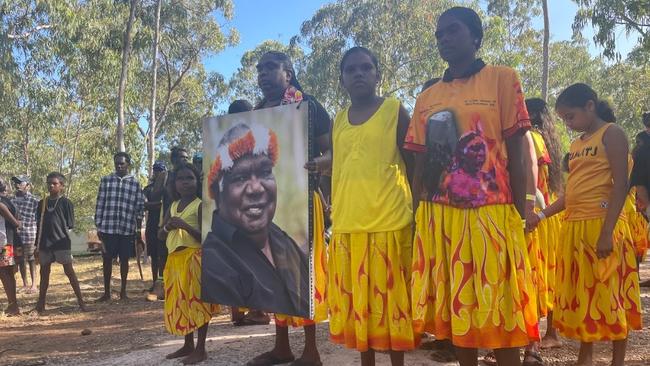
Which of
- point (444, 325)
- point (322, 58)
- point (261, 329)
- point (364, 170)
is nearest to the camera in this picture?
point (444, 325)

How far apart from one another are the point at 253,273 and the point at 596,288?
6.07 feet

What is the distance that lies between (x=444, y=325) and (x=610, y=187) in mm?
1348

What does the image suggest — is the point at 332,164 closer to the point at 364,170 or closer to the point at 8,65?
the point at 364,170

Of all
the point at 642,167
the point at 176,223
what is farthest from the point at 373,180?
the point at 642,167

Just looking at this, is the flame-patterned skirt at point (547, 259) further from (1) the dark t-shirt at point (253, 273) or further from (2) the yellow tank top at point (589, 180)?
(1) the dark t-shirt at point (253, 273)

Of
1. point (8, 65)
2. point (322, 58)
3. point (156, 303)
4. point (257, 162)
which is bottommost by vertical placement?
point (156, 303)

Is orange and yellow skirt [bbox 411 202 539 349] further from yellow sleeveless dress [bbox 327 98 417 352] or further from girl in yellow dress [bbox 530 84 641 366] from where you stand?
girl in yellow dress [bbox 530 84 641 366]

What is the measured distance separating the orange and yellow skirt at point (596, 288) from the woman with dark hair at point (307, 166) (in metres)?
1.33

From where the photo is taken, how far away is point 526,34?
24.1 metres

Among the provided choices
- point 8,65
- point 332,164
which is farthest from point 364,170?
point 8,65

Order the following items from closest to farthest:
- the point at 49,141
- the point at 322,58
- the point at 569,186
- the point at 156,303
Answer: the point at 569,186 < the point at 156,303 < the point at 322,58 < the point at 49,141

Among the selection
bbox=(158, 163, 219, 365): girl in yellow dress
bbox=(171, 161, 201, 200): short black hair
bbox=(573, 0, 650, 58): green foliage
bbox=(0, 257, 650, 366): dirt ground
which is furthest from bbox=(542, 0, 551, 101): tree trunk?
bbox=(158, 163, 219, 365): girl in yellow dress

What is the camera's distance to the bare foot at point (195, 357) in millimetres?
3248

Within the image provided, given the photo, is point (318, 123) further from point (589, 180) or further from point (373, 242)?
point (589, 180)
